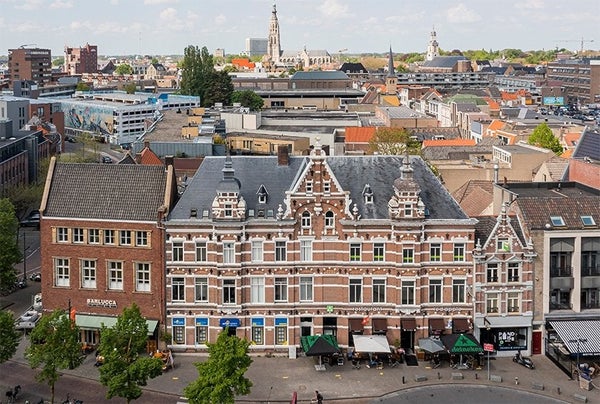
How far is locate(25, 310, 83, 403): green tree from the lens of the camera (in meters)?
56.0

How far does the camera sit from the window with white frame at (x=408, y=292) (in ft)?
224

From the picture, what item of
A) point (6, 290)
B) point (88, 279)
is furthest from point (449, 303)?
point (6, 290)

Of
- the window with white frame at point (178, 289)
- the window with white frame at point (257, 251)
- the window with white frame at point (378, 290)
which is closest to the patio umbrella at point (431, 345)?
the window with white frame at point (378, 290)

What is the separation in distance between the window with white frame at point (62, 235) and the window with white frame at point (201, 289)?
11634 millimetres

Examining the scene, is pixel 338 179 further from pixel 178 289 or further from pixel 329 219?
pixel 178 289

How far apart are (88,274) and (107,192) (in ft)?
22.6

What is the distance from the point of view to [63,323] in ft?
188

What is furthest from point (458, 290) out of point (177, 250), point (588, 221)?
point (177, 250)

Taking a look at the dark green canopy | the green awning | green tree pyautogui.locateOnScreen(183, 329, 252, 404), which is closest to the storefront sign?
the green awning

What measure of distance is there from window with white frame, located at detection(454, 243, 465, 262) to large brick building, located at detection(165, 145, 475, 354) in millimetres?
79

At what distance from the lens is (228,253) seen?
68.0 meters

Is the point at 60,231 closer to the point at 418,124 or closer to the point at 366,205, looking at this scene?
the point at 366,205

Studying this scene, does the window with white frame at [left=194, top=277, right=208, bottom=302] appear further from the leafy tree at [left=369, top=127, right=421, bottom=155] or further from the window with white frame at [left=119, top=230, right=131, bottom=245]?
the leafy tree at [left=369, top=127, right=421, bottom=155]

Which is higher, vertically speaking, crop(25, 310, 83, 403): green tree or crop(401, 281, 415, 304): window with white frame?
crop(401, 281, 415, 304): window with white frame
